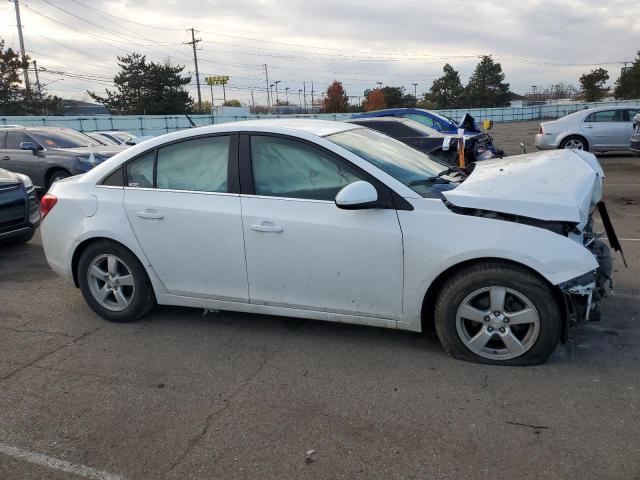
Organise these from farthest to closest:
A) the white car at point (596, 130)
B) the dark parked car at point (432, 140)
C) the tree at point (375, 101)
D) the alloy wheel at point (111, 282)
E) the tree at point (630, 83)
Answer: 1. the tree at point (375, 101)
2. the tree at point (630, 83)
3. the white car at point (596, 130)
4. the dark parked car at point (432, 140)
5. the alloy wheel at point (111, 282)

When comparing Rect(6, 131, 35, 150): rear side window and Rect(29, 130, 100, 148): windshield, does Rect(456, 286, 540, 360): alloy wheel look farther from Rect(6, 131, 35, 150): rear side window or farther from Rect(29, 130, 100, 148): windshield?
Rect(6, 131, 35, 150): rear side window

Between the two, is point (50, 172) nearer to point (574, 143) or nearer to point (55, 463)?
point (55, 463)

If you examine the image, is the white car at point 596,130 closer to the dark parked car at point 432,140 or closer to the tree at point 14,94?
the dark parked car at point 432,140

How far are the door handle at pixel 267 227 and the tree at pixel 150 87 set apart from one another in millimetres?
58956

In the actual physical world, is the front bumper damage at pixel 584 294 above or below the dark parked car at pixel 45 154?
below

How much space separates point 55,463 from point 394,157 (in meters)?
2.98

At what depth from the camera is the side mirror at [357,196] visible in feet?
11.5

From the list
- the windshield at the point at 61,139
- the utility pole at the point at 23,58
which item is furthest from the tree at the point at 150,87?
the windshield at the point at 61,139

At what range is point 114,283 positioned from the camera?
4582mm

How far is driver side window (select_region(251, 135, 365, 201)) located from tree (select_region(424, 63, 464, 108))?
80342mm

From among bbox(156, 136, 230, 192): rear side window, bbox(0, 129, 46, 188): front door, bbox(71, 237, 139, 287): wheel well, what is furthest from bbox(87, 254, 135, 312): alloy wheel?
bbox(0, 129, 46, 188): front door

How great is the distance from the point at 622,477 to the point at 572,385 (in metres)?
0.84

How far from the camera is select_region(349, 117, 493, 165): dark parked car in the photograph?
10430mm

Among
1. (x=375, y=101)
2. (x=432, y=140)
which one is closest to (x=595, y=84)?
(x=375, y=101)
